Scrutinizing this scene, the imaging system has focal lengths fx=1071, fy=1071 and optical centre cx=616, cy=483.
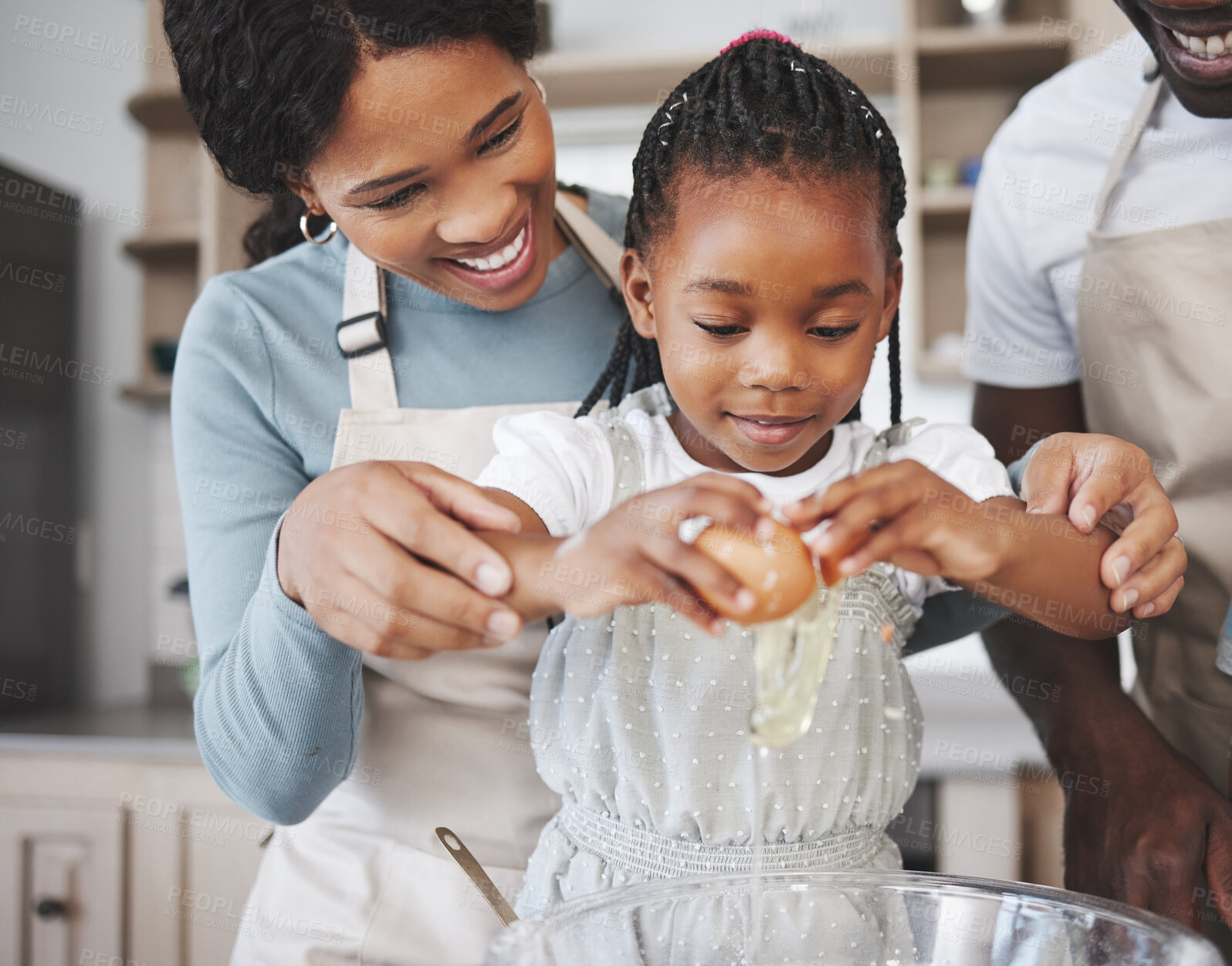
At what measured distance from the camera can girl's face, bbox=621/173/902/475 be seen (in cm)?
81

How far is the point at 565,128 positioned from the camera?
2850 mm

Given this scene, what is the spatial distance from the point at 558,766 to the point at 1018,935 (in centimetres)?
38

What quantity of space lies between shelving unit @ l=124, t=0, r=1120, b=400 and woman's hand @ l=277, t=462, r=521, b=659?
200 centimetres

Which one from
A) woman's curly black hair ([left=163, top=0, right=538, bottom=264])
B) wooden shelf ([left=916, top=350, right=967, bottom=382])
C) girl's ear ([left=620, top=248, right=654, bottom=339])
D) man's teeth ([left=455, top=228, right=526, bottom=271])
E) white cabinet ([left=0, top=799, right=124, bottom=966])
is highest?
woman's curly black hair ([left=163, top=0, right=538, bottom=264])

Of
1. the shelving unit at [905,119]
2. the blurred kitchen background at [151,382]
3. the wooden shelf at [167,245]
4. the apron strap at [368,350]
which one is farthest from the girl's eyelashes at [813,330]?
the wooden shelf at [167,245]

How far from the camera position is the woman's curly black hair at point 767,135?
85 cm

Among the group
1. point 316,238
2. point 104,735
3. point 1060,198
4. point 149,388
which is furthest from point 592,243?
point 149,388

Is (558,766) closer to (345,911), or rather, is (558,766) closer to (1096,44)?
(345,911)

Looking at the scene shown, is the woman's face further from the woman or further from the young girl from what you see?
the young girl

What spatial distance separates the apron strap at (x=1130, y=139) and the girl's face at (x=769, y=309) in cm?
42

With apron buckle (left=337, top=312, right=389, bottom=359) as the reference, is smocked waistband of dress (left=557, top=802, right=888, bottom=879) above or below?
below

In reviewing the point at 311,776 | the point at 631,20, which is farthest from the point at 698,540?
the point at 631,20

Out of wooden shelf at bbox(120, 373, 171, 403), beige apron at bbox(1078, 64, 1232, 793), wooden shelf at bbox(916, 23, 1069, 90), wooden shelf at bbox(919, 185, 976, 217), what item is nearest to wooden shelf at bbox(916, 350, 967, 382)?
wooden shelf at bbox(919, 185, 976, 217)

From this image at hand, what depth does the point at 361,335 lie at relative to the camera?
3.46ft
